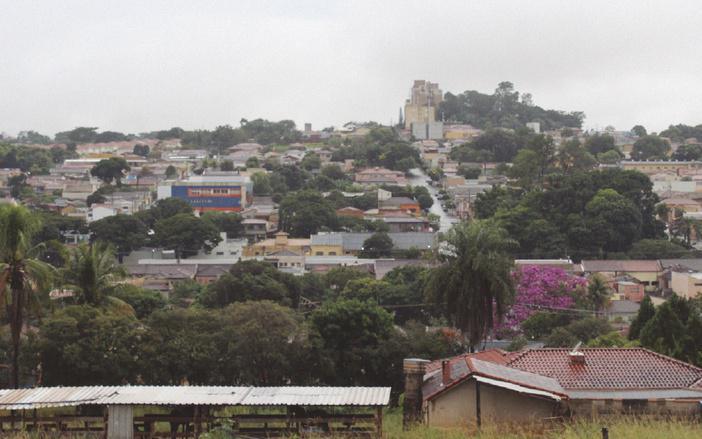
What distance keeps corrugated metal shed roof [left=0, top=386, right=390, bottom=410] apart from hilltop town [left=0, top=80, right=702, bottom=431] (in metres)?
0.21

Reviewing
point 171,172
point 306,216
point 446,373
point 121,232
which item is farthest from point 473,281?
point 171,172

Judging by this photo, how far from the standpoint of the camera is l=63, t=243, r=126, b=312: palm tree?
1678 cm

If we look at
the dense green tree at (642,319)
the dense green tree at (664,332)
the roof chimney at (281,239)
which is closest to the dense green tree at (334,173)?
the roof chimney at (281,239)

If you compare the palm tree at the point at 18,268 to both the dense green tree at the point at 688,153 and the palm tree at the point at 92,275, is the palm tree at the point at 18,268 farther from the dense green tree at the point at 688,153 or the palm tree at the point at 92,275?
the dense green tree at the point at 688,153

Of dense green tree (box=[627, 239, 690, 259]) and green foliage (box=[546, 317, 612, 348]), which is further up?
green foliage (box=[546, 317, 612, 348])

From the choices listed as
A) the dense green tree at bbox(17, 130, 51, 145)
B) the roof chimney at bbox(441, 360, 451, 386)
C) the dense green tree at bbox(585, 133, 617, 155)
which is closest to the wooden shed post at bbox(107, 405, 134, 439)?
the roof chimney at bbox(441, 360, 451, 386)

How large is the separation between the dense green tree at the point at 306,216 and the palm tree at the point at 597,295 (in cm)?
2115

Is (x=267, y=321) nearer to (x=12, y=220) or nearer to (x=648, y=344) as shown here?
(x=12, y=220)

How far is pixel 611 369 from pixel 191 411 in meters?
5.47

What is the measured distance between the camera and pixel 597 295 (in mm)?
31391

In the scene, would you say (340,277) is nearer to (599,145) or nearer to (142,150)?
(599,145)

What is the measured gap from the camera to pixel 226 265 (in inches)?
1644

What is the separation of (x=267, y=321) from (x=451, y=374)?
6325 millimetres

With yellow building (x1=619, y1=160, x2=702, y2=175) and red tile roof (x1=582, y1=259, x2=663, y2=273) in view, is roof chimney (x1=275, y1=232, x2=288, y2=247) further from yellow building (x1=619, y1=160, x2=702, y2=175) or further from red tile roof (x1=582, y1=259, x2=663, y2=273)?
yellow building (x1=619, y1=160, x2=702, y2=175)
